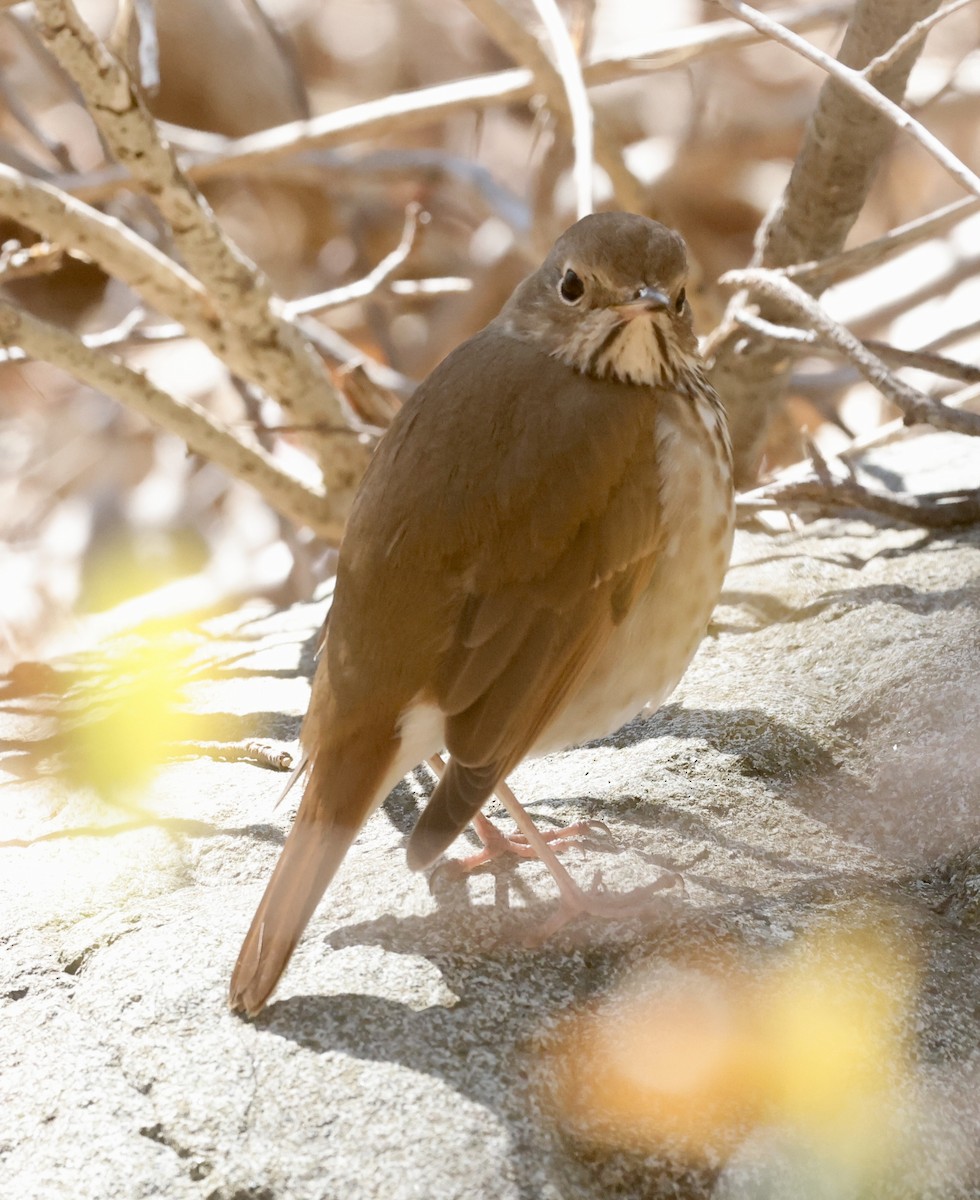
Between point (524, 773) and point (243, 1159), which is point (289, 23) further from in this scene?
point (243, 1159)

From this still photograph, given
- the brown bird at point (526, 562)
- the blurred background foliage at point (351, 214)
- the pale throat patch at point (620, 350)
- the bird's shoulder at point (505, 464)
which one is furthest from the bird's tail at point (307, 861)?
the blurred background foliage at point (351, 214)

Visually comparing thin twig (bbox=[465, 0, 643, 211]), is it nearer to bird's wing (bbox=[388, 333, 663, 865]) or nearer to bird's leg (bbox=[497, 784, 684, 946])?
bird's wing (bbox=[388, 333, 663, 865])

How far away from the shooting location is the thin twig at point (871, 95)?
2451 mm

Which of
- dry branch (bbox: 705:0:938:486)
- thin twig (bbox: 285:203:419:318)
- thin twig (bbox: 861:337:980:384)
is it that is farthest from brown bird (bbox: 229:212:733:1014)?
Result: thin twig (bbox: 285:203:419:318)

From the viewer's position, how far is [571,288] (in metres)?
2.67

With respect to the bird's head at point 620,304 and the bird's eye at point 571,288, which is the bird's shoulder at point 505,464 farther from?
the bird's eye at point 571,288

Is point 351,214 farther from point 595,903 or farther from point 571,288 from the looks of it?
point 595,903

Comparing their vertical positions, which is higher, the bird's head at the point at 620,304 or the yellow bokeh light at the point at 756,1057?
the bird's head at the point at 620,304

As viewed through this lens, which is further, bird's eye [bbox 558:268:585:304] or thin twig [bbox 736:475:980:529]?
thin twig [bbox 736:475:980:529]

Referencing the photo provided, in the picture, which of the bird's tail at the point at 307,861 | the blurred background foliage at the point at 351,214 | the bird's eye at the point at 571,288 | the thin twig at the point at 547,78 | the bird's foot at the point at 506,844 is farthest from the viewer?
the blurred background foliage at the point at 351,214

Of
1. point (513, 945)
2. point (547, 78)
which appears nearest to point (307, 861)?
point (513, 945)

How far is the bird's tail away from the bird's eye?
3.15 feet

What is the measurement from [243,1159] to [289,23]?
6983 mm

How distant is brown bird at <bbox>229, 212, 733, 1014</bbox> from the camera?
7.33 ft
